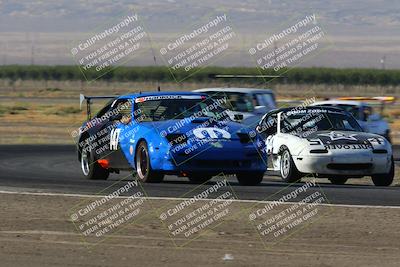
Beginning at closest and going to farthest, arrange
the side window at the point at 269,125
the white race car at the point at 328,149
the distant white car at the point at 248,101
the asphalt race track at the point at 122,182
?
the asphalt race track at the point at 122,182 < the white race car at the point at 328,149 < the side window at the point at 269,125 < the distant white car at the point at 248,101

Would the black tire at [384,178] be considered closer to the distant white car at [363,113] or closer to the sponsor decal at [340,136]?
the sponsor decal at [340,136]

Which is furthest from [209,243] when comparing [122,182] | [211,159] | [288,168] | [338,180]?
Answer: [338,180]

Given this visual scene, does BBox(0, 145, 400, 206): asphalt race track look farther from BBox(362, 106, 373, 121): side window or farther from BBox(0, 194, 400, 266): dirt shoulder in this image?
BBox(362, 106, 373, 121): side window

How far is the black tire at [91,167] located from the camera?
17812mm

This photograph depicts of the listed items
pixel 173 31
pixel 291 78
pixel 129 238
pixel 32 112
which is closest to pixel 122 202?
pixel 129 238

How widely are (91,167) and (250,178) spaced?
A: 273cm

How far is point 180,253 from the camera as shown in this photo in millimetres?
→ 9789

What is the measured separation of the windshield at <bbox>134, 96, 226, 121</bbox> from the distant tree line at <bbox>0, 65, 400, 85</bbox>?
81159mm

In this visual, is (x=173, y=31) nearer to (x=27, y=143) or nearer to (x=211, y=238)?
(x=27, y=143)

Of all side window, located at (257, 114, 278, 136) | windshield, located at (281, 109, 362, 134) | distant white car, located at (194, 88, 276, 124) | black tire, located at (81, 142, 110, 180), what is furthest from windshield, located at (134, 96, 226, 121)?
distant white car, located at (194, 88, 276, 124)

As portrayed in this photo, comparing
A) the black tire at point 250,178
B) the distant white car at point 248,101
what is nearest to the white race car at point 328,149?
the black tire at point 250,178

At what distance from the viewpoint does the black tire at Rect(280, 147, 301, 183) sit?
1712cm

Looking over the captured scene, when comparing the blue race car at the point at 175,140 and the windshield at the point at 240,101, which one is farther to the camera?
the windshield at the point at 240,101

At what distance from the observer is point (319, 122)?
17.9 metres
